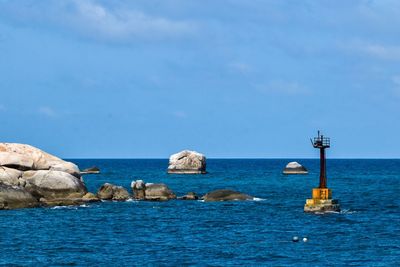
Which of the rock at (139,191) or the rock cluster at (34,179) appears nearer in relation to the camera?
the rock cluster at (34,179)

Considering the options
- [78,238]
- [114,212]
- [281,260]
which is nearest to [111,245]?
[78,238]

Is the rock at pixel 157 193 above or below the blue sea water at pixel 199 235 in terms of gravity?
above

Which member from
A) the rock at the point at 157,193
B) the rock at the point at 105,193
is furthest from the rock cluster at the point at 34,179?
the rock at the point at 157,193

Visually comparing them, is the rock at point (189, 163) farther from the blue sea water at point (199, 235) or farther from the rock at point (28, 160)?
the rock at point (28, 160)

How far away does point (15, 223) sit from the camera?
2318 inches

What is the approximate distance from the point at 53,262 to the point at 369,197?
5488cm

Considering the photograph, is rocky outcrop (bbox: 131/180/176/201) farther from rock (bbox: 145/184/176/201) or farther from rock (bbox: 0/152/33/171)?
rock (bbox: 0/152/33/171)

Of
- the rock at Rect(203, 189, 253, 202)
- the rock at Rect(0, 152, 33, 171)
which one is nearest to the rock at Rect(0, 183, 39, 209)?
the rock at Rect(0, 152, 33, 171)

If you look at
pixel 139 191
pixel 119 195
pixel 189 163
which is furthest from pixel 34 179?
pixel 189 163

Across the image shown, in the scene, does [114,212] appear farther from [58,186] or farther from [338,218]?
[338,218]

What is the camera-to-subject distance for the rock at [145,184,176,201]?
269 feet

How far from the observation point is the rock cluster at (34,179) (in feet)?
228

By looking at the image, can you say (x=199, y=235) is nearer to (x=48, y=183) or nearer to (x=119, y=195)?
(x=48, y=183)

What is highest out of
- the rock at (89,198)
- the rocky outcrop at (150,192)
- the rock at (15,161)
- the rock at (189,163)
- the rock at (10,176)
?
the rock at (189,163)
